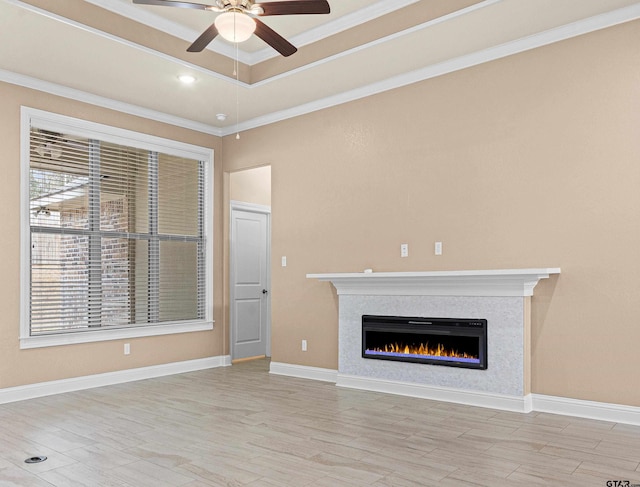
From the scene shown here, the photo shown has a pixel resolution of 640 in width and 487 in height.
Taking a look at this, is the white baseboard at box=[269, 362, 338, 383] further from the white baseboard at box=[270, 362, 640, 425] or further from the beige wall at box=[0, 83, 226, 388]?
the beige wall at box=[0, 83, 226, 388]

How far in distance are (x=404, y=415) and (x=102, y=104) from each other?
14.1 ft

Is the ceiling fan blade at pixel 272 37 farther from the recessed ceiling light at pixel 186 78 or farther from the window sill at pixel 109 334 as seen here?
the window sill at pixel 109 334

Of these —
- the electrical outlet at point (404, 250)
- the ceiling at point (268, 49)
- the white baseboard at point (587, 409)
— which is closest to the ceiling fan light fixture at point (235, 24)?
the ceiling at point (268, 49)

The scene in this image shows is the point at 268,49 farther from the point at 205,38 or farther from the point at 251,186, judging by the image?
the point at 251,186

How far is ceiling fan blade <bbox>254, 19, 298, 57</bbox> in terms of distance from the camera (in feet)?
10.6

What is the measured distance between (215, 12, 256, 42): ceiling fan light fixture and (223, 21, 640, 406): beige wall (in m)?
2.32

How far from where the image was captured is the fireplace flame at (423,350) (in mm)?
4613

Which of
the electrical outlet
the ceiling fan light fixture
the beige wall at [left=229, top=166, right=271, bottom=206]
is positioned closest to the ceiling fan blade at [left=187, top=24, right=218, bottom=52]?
the ceiling fan light fixture

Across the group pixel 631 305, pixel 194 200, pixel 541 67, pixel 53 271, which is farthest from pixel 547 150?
pixel 53 271

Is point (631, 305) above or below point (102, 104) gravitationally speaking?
below

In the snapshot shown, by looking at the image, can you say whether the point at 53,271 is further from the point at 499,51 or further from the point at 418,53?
the point at 499,51

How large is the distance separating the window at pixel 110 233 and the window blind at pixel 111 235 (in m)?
0.01

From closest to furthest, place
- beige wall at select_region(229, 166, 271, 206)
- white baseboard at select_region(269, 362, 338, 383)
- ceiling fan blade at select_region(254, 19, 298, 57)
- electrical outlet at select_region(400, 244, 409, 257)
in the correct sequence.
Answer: ceiling fan blade at select_region(254, 19, 298, 57)
electrical outlet at select_region(400, 244, 409, 257)
white baseboard at select_region(269, 362, 338, 383)
beige wall at select_region(229, 166, 271, 206)

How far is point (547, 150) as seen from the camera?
4.27 m
